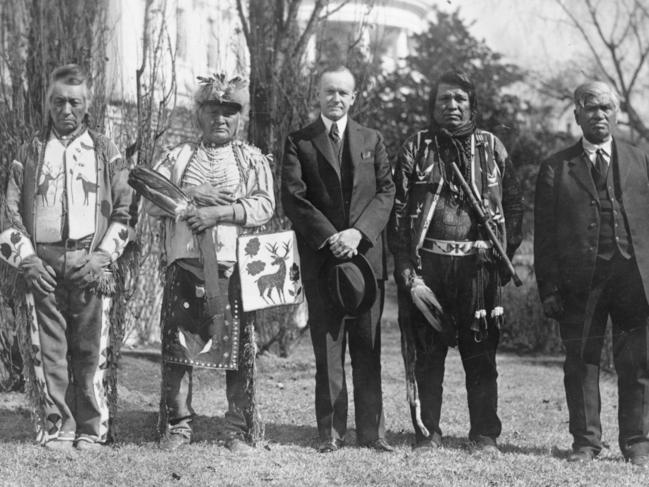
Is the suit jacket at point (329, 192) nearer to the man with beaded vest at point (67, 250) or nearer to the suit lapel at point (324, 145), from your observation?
the suit lapel at point (324, 145)

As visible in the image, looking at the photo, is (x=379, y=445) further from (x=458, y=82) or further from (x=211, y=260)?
(x=458, y=82)

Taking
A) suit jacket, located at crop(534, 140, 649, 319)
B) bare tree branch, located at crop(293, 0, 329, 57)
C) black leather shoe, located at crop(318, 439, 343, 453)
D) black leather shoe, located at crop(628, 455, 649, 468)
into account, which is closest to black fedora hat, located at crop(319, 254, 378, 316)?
black leather shoe, located at crop(318, 439, 343, 453)

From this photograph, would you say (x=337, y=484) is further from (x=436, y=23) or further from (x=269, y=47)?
(x=436, y=23)

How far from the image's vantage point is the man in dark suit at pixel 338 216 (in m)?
6.16

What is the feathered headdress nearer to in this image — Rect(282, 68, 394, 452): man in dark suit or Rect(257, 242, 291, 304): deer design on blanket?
Rect(282, 68, 394, 452): man in dark suit

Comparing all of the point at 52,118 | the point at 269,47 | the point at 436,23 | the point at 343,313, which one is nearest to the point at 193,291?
the point at 343,313

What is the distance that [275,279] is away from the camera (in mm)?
6129

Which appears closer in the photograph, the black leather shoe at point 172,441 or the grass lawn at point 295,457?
A: the grass lawn at point 295,457

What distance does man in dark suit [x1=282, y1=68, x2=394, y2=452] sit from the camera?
242 inches

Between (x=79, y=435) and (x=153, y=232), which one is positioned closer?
(x=79, y=435)

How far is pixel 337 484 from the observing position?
549 centimetres

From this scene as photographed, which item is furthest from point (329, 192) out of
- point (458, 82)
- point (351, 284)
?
point (458, 82)

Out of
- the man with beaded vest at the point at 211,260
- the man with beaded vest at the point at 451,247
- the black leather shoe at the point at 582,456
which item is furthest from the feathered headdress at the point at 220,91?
the black leather shoe at the point at 582,456

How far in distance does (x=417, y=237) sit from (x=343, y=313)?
25.7 inches
